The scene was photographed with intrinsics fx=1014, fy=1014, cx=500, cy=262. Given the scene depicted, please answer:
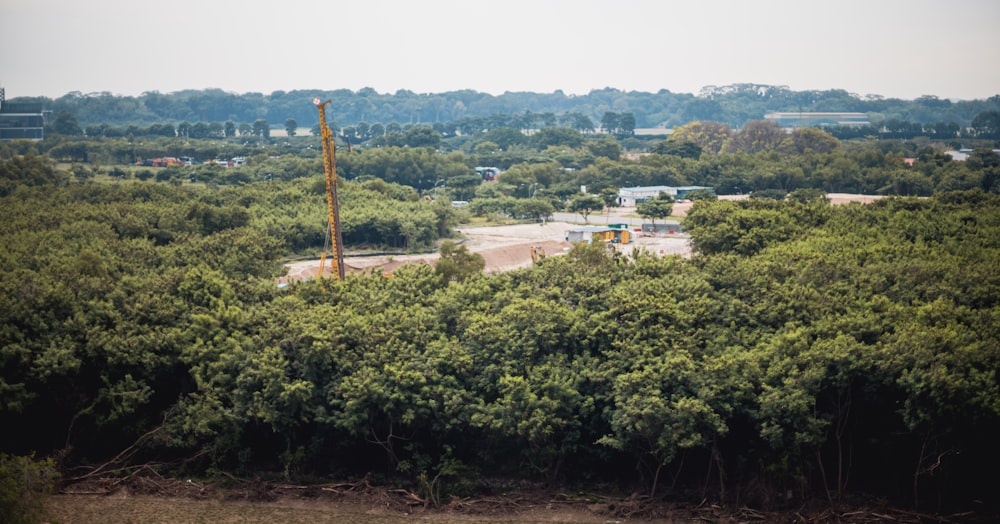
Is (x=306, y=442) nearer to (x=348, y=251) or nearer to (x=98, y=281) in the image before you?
(x=98, y=281)

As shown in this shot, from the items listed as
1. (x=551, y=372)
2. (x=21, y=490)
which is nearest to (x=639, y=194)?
(x=551, y=372)

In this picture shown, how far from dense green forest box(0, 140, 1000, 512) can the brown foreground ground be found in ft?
1.73

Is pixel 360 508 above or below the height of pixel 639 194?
below

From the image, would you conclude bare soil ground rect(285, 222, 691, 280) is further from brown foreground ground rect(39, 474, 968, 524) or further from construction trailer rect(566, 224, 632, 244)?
brown foreground ground rect(39, 474, 968, 524)

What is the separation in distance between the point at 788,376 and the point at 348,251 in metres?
41.2

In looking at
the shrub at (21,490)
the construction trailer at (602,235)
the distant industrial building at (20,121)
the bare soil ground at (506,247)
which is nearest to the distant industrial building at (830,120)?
the bare soil ground at (506,247)

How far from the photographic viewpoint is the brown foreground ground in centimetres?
2470

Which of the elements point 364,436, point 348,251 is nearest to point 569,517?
point 364,436

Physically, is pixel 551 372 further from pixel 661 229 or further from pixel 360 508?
pixel 661 229

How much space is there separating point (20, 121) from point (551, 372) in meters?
126

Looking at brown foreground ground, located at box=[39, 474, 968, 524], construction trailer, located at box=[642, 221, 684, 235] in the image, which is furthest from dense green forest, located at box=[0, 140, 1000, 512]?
construction trailer, located at box=[642, 221, 684, 235]

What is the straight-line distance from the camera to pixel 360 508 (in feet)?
85.5

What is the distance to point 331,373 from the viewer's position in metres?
27.5

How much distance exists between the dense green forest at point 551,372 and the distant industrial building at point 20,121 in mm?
107421
